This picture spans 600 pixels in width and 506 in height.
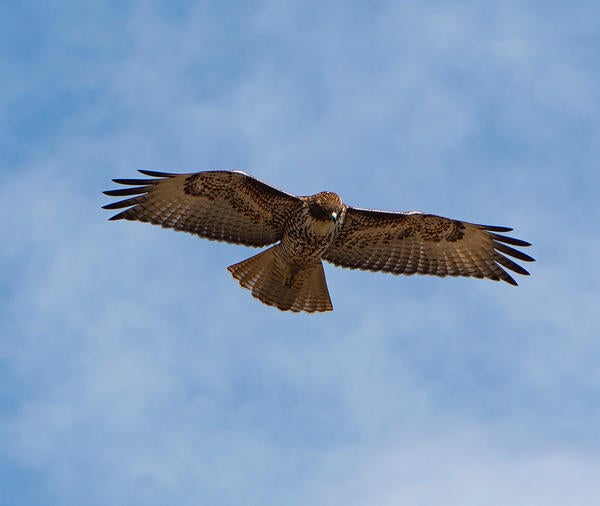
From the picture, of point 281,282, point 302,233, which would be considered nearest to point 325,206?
point 302,233

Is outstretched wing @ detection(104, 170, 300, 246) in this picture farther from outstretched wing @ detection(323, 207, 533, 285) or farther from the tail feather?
outstretched wing @ detection(323, 207, 533, 285)

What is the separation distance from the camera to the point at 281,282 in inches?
670

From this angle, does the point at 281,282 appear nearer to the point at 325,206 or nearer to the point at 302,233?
the point at 302,233

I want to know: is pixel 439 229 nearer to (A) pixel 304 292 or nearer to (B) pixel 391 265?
(B) pixel 391 265

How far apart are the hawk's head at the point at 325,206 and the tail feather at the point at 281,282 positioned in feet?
2.99

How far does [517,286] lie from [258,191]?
3813 millimetres

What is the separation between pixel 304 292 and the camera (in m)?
17.1

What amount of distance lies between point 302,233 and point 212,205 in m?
1.25

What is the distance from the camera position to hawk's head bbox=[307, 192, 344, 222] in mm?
16016

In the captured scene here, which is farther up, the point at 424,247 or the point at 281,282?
the point at 424,247

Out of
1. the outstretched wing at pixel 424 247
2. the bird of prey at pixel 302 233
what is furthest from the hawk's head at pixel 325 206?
the outstretched wing at pixel 424 247

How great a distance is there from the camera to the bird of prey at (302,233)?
16.4 metres

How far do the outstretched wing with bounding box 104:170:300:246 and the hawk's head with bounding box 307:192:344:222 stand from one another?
321mm

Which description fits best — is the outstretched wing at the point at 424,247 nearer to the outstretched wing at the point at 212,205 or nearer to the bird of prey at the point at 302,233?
the bird of prey at the point at 302,233
